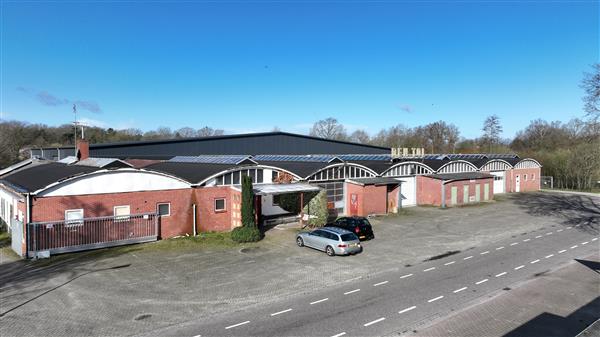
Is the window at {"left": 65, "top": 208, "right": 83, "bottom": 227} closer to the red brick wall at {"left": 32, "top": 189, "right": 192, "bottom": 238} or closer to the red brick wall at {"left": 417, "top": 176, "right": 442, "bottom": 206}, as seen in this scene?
the red brick wall at {"left": 32, "top": 189, "right": 192, "bottom": 238}

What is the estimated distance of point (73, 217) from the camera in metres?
20.7

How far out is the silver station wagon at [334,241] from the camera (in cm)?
1964

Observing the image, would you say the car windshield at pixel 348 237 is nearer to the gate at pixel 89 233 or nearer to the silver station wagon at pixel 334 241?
the silver station wagon at pixel 334 241

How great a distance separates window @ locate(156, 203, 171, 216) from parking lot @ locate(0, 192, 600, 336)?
2374 mm

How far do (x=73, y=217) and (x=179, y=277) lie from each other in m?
8.18

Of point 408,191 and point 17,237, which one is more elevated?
point 408,191

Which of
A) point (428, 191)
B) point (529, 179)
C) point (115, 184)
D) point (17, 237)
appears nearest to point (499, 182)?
point (529, 179)

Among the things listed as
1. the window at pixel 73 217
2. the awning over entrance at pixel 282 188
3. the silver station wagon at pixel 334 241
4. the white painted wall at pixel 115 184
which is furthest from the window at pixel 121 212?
the silver station wagon at pixel 334 241

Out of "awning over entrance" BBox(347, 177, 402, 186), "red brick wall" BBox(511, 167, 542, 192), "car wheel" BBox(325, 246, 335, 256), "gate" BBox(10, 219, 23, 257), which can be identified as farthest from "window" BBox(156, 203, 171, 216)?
"red brick wall" BBox(511, 167, 542, 192)

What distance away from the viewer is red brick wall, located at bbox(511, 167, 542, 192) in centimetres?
5323

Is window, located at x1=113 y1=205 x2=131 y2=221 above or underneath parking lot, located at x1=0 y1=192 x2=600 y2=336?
above

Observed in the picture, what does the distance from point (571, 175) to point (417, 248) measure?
51.8 metres

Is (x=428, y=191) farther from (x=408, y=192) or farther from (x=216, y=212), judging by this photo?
(x=216, y=212)

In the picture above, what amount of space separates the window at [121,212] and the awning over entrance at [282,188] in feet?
24.8
